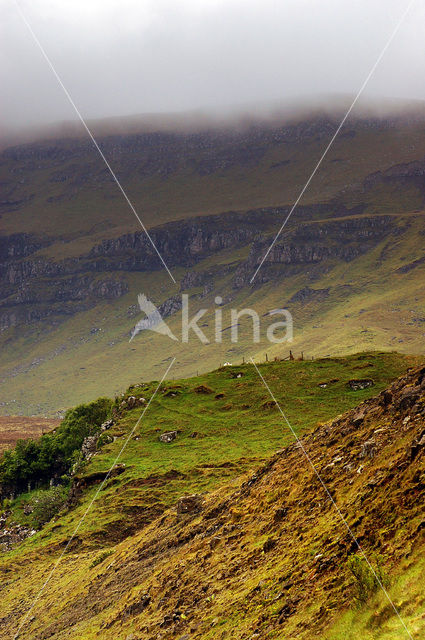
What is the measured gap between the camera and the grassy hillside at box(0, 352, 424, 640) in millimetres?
15070

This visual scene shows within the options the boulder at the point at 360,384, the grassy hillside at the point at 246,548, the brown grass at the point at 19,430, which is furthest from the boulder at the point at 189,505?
the brown grass at the point at 19,430

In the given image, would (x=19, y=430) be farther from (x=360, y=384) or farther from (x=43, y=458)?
(x=360, y=384)

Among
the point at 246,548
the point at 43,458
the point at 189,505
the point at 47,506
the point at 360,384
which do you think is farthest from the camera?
the point at 43,458

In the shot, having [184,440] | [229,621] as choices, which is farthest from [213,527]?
[184,440]

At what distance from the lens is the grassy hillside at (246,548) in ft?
49.4

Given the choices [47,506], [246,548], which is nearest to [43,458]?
[47,506]

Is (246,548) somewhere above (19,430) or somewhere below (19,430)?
below

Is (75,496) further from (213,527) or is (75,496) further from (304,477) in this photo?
(304,477)

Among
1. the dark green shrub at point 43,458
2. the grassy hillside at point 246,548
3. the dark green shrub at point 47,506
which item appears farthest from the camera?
the dark green shrub at point 43,458

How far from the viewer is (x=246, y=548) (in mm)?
21453

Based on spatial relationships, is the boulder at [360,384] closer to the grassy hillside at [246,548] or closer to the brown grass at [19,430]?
the grassy hillside at [246,548]

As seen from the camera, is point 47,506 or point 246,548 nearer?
point 246,548

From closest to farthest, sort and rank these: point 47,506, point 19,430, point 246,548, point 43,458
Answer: point 246,548, point 47,506, point 43,458, point 19,430

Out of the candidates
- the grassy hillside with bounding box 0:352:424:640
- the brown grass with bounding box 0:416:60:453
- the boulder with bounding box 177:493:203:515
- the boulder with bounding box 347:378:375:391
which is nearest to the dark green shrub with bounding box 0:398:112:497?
the grassy hillside with bounding box 0:352:424:640
